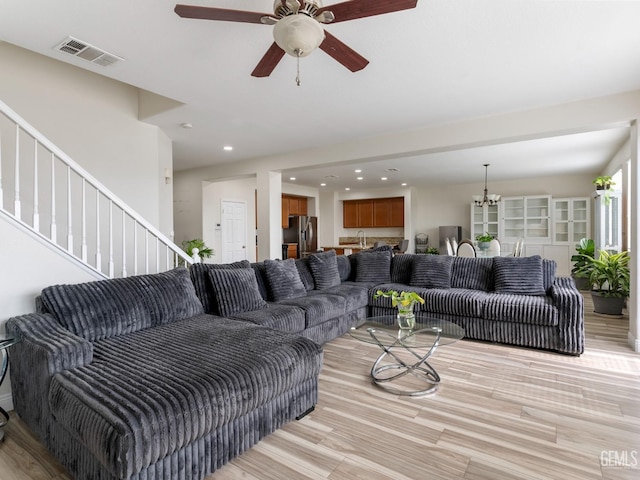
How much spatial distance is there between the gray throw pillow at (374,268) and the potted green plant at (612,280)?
Result: 9.18ft

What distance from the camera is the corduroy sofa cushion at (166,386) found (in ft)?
4.50

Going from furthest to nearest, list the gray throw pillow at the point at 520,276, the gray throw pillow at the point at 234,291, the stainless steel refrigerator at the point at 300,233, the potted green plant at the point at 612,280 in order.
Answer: the stainless steel refrigerator at the point at 300,233
the potted green plant at the point at 612,280
the gray throw pillow at the point at 520,276
the gray throw pillow at the point at 234,291

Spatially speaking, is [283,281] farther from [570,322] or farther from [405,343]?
[570,322]

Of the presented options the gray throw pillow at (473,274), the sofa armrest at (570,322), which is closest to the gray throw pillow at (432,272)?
the gray throw pillow at (473,274)

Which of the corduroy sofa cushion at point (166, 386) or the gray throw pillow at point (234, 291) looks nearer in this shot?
the corduroy sofa cushion at point (166, 386)

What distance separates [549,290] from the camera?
3928 millimetres

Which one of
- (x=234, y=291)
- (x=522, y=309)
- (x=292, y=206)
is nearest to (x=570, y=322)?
(x=522, y=309)

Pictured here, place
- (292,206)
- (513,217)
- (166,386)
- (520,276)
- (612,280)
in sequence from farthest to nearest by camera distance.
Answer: (292,206) < (513,217) < (612,280) < (520,276) < (166,386)

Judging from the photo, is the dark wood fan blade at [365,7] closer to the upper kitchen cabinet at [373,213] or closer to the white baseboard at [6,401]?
the white baseboard at [6,401]

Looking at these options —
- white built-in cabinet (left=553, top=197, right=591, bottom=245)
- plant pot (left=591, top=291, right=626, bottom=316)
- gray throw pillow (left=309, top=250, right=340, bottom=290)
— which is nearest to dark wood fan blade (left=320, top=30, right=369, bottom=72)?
gray throw pillow (left=309, top=250, right=340, bottom=290)

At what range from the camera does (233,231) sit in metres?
7.76

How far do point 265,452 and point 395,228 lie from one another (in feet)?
29.9

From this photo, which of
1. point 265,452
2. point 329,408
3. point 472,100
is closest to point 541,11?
point 472,100

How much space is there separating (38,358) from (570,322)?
165 inches
